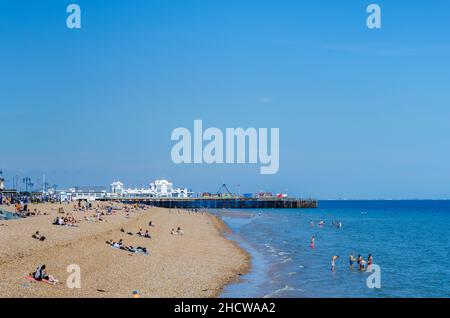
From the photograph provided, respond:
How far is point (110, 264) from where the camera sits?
24.8 m

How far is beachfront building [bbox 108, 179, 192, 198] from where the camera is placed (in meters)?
170

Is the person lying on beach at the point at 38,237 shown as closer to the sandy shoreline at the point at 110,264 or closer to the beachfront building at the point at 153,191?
the sandy shoreline at the point at 110,264

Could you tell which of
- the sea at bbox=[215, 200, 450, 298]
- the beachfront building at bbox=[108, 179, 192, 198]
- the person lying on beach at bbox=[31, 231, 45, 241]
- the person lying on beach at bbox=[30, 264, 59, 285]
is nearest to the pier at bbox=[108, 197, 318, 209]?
the beachfront building at bbox=[108, 179, 192, 198]

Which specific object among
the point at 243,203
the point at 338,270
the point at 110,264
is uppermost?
the point at 110,264

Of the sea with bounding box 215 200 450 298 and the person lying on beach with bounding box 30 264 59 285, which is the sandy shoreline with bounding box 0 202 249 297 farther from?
the sea with bounding box 215 200 450 298

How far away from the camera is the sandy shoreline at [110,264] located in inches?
751

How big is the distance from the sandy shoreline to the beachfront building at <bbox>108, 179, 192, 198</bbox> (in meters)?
130

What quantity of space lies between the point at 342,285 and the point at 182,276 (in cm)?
795

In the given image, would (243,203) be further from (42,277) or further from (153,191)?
(42,277)

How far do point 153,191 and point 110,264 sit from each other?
151 meters

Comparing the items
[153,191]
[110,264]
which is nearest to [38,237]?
[110,264]

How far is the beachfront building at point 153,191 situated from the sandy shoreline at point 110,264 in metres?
130
